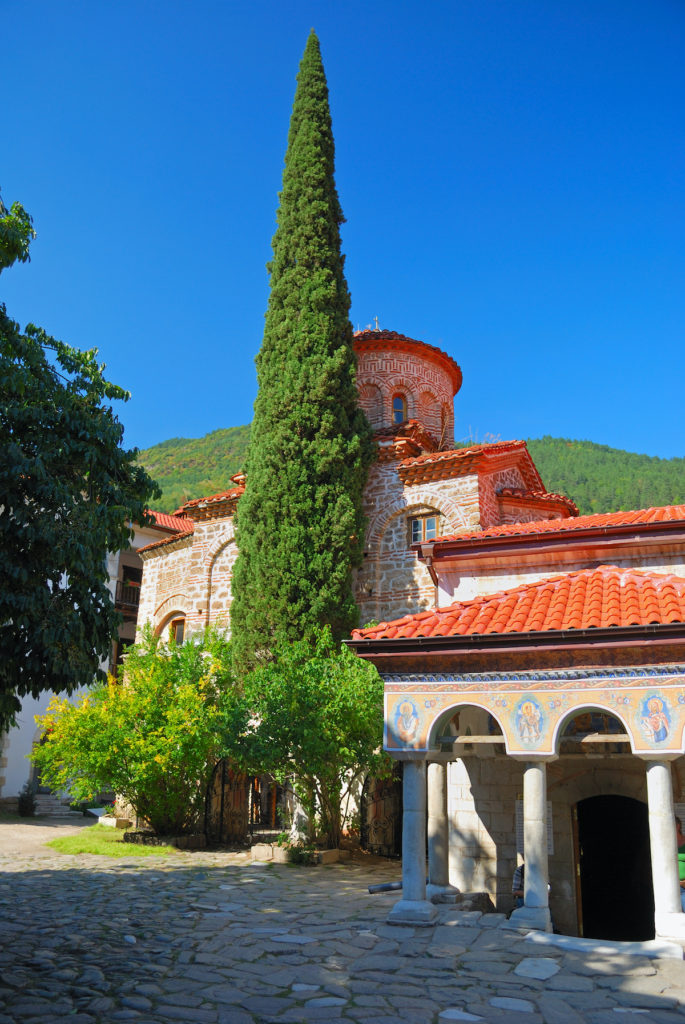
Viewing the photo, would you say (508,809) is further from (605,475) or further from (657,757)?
(605,475)

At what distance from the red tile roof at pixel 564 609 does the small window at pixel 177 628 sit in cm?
1257

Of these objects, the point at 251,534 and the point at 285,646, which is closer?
the point at 285,646

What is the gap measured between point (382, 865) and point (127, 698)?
513cm

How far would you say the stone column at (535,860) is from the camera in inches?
287

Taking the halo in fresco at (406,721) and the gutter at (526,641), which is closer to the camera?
the gutter at (526,641)

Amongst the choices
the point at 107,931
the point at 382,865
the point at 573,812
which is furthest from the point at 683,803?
the point at 107,931

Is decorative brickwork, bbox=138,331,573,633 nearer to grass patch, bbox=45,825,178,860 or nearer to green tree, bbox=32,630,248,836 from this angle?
green tree, bbox=32,630,248,836

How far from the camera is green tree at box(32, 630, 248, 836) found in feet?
42.2

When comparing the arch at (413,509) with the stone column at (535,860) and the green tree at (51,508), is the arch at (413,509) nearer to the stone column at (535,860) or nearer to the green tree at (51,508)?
the stone column at (535,860)

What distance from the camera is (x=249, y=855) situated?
507 inches

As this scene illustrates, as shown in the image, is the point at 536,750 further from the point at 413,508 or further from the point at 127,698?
the point at 413,508

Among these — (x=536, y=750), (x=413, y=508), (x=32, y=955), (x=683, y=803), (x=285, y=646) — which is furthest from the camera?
(x=413, y=508)

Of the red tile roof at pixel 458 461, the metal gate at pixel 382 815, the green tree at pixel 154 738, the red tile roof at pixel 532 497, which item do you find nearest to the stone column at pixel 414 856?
the green tree at pixel 154 738

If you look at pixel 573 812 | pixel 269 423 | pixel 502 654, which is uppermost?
pixel 269 423
